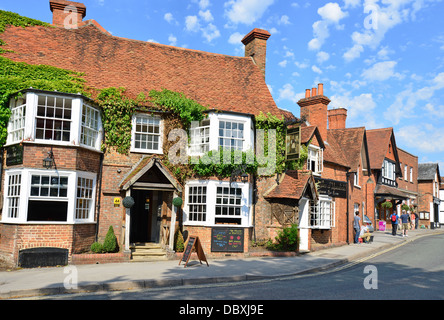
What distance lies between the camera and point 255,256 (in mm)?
16344

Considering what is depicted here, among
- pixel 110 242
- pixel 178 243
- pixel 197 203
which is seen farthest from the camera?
pixel 197 203

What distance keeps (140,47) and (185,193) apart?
27.1 ft

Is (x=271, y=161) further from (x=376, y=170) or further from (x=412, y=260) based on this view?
(x=376, y=170)

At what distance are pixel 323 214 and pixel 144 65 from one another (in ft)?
41.9

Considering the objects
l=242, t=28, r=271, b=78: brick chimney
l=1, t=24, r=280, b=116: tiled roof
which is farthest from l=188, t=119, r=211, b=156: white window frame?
l=242, t=28, r=271, b=78: brick chimney

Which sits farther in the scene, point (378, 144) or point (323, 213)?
point (378, 144)

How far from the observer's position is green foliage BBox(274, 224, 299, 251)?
1706 centimetres

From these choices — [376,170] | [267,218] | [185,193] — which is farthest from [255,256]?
[376,170]

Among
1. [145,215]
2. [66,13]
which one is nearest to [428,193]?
[145,215]

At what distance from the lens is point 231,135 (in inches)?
670

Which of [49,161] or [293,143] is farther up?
[293,143]

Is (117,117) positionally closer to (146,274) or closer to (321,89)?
(146,274)

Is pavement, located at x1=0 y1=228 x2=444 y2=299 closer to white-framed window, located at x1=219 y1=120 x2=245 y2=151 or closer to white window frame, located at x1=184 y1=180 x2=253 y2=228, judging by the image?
white window frame, located at x1=184 y1=180 x2=253 y2=228

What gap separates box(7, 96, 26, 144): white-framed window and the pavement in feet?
16.4
